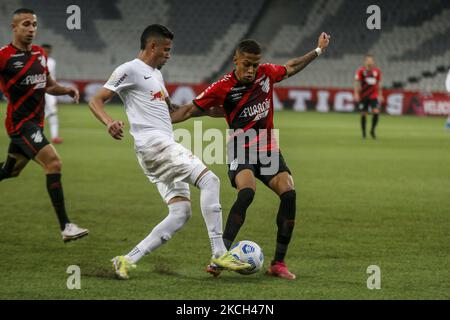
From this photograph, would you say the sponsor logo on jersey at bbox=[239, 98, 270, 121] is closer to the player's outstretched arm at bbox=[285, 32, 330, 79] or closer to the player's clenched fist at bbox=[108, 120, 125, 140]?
the player's outstretched arm at bbox=[285, 32, 330, 79]

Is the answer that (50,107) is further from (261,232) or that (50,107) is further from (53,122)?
(261,232)

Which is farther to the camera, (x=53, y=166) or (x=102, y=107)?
(x=53, y=166)

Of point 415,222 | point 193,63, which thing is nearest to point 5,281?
point 415,222

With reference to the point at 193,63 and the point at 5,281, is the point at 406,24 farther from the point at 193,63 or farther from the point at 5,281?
the point at 5,281

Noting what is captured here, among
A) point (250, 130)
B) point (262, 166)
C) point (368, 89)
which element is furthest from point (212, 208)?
point (368, 89)

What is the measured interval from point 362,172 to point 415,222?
5.56 m

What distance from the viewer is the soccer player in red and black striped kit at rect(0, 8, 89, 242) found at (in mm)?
8242

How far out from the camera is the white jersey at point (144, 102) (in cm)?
664

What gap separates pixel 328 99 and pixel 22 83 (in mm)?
28773

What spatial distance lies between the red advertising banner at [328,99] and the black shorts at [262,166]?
27.8 m

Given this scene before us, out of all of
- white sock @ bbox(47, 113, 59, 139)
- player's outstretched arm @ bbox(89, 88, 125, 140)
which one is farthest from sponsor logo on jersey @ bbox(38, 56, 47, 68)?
white sock @ bbox(47, 113, 59, 139)

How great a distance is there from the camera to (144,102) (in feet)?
22.0

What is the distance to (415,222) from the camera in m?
9.65

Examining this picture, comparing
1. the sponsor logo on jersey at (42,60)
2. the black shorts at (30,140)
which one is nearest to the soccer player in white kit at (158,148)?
the black shorts at (30,140)
